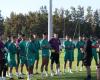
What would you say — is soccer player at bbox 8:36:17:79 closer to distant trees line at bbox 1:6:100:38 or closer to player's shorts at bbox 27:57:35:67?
player's shorts at bbox 27:57:35:67

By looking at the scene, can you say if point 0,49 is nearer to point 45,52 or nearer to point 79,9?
point 45,52

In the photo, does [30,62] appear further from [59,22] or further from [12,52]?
[59,22]

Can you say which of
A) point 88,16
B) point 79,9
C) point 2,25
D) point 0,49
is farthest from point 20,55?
point 79,9

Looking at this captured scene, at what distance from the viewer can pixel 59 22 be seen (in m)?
95.6

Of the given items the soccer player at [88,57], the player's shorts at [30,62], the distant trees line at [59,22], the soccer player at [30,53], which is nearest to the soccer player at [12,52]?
the soccer player at [30,53]

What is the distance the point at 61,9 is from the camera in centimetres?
10675

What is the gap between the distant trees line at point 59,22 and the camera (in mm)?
89750

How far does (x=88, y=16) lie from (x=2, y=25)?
24.0 metres

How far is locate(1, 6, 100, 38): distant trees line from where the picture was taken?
3533 inches

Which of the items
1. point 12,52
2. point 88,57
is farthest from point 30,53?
point 88,57

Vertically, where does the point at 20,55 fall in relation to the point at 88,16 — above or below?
below

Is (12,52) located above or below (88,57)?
above

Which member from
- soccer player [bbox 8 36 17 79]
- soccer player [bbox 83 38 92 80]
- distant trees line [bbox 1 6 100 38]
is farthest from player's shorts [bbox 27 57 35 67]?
distant trees line [bbox 1 6 100 38]

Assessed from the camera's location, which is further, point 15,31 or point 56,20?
point 56,20
